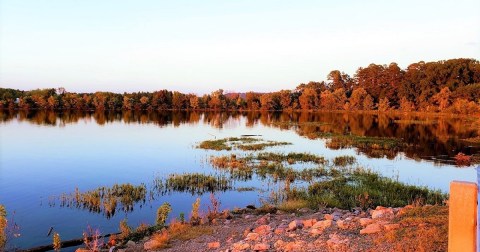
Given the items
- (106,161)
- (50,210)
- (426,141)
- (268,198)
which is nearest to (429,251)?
(268,198)

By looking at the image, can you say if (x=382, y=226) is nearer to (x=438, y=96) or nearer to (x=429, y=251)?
(x=429, y=251)

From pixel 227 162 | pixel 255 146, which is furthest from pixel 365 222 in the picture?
pixel 255 146

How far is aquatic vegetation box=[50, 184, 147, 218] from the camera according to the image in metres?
16.8

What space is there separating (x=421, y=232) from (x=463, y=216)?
4478 mm

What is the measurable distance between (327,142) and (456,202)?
124ft

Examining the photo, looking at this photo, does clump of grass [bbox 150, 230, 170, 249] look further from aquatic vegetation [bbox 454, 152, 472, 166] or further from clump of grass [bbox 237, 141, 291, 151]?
aquatic vegetation [bbox 454, 152, 472, 166]

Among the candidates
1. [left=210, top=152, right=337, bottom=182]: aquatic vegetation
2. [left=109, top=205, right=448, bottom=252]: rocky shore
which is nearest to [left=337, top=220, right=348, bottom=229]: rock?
[left=109, top=205, right=448, bottom=252]: rocky shore

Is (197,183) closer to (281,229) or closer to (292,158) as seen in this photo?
(292,158)

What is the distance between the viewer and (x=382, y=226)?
873 centimetres

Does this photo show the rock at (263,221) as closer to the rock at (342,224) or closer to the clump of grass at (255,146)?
the rock at (342,224)

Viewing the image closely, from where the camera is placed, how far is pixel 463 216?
3.67 metres

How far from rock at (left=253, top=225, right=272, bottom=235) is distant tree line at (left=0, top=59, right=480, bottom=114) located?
271 feet

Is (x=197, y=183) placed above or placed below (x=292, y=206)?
below

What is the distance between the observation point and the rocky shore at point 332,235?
7.59 meters
